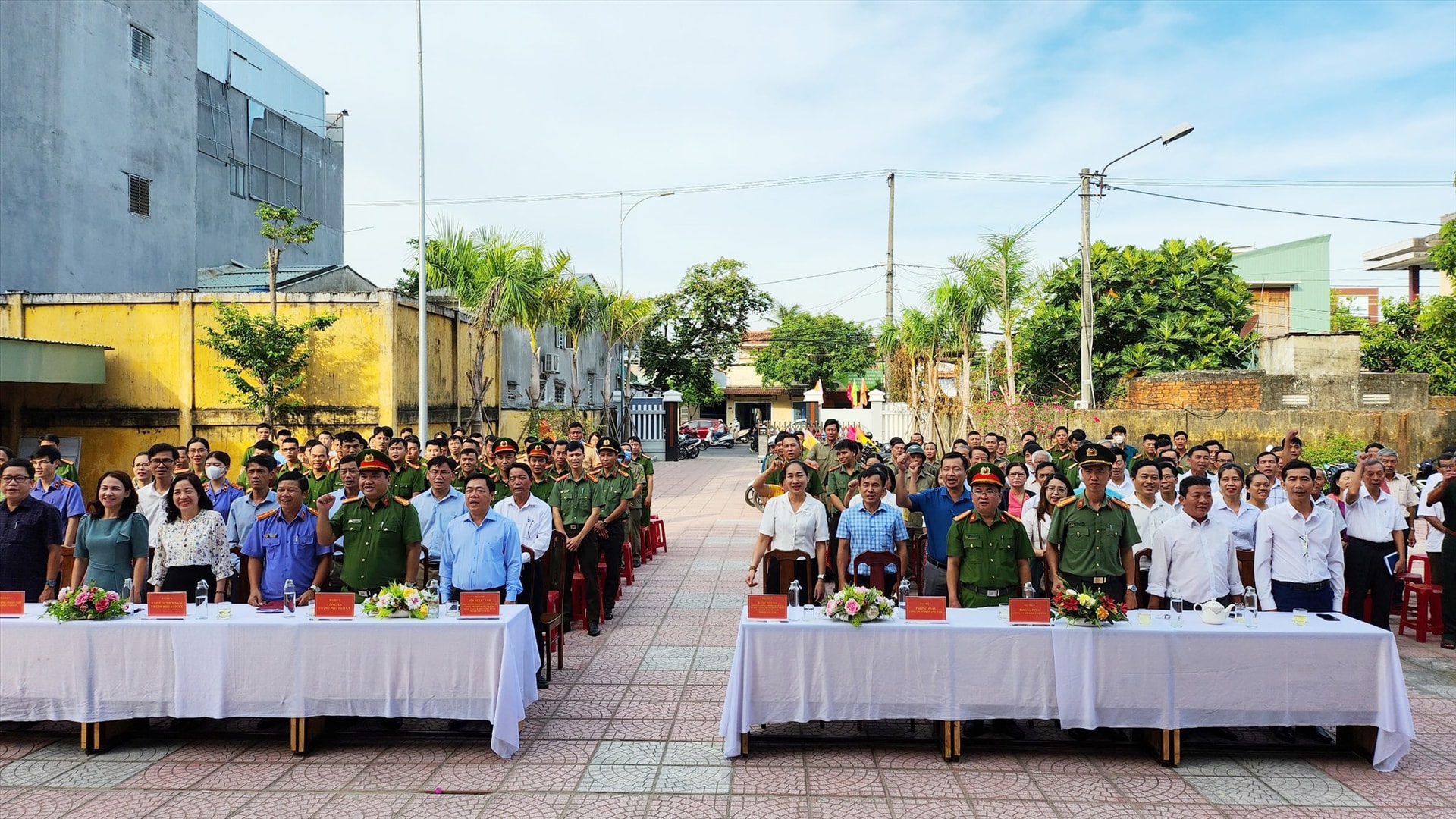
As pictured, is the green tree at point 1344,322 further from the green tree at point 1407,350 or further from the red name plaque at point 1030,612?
the red name plaque at point 1030,612

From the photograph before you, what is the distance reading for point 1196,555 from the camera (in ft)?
18.8

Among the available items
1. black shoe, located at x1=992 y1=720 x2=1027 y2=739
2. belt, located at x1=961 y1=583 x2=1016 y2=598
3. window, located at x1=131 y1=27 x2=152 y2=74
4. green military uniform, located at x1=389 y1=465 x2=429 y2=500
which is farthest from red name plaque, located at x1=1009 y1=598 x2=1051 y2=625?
window, located at x1=131 y1=27 x2=152 y2=74

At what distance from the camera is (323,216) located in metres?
31.1

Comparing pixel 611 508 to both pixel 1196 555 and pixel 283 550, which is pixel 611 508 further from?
pixel 1196 555

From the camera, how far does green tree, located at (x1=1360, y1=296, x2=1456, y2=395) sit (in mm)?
22250

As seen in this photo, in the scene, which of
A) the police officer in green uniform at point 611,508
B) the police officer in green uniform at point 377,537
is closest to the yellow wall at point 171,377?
the police officer in green uniform at point 611,508

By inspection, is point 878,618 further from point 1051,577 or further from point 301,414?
point 301,414

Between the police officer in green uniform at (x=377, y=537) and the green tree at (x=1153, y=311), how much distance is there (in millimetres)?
18635

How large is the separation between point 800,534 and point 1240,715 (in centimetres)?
290

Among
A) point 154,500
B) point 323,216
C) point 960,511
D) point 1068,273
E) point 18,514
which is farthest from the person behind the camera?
point 323,216

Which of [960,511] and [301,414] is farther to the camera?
[301,414]

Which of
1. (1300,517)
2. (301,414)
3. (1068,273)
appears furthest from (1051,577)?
(1068,273)

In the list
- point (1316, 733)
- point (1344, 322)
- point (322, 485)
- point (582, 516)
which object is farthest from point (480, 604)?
point (1344, 322)

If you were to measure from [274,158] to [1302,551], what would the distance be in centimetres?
2941
